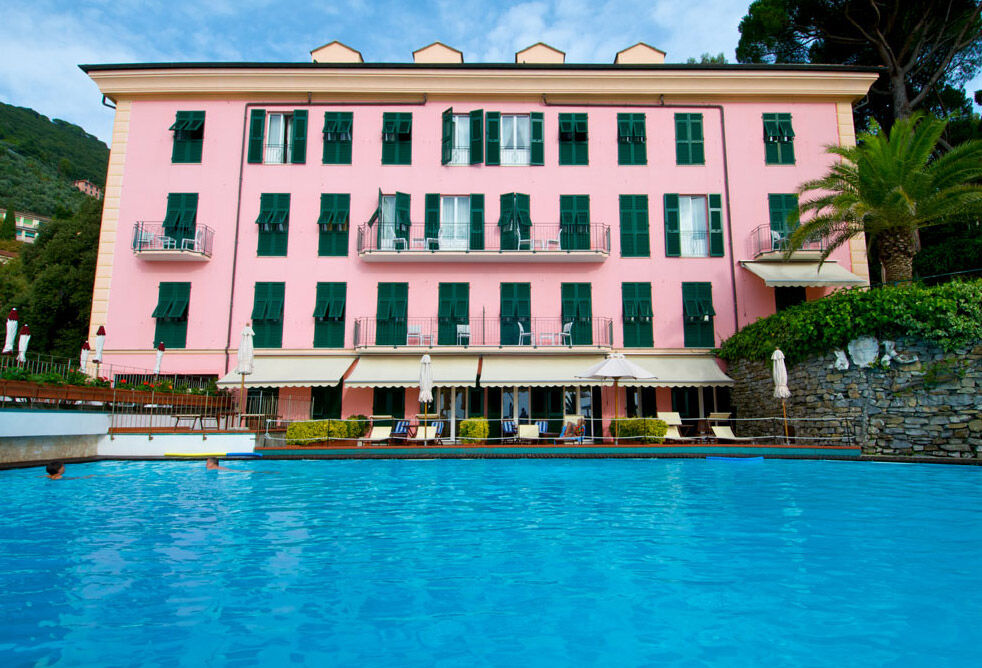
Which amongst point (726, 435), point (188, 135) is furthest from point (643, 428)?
point (188, 135)

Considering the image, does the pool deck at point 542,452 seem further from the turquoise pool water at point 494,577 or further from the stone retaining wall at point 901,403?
the turquoise pool water at point 494,577

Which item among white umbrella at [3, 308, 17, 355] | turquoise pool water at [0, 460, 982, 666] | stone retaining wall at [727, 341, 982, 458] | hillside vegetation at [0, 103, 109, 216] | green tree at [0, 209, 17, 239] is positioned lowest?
turquoise pool water at [0, 460, 982, 666]

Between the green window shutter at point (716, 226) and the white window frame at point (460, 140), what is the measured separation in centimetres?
942

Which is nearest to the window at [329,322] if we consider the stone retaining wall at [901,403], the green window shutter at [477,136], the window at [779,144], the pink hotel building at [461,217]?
the pink hotel building at [461,217]

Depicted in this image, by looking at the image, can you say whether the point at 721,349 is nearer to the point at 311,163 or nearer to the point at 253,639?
the point at 311,163

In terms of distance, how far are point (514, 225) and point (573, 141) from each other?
4.18 meters

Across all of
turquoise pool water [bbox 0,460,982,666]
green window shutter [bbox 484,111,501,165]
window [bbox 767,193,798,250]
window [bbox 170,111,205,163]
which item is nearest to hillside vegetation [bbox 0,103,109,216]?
window [bbox 170,111,205,163]

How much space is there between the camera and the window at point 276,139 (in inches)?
902

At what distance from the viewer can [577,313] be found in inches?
862

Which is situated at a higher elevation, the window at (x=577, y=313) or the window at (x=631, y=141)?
the window at (x=631, y=141)

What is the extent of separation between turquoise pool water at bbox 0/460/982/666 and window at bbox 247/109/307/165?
619 inches

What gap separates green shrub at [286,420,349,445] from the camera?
17.5 meters

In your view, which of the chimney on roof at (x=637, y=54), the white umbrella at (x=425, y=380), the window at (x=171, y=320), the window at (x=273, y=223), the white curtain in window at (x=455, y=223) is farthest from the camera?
the chimney on roof at (x=637, y=54)

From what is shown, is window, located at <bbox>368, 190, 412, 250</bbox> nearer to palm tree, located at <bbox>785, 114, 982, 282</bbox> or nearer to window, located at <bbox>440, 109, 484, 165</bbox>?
window, located at <bbox>440, 109, 484, 165</bbox>
